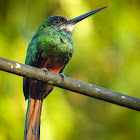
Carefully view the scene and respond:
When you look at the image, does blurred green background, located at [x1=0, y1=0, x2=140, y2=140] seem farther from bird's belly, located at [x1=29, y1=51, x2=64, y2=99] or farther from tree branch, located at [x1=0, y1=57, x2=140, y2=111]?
tree branch, located at [x1=0, y1=57, x2=140, y2=111]

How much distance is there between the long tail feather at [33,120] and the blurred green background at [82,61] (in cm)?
6

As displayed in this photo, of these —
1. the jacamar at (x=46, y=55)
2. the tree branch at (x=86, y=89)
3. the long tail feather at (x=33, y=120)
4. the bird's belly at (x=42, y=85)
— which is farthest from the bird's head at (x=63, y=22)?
the tree branch at (x=86, y=89)

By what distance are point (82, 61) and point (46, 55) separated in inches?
21.4

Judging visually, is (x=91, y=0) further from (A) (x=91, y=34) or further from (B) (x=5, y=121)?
(B) (x=5, y=121)

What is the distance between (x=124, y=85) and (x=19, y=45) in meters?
1.07

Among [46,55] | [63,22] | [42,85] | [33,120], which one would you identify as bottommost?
[33,120]

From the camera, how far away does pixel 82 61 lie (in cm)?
318

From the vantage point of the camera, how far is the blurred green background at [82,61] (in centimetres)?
266

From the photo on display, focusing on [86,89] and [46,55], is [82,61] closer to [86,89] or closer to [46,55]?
[46,55]

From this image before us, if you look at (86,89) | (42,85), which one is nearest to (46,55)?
(42,85)

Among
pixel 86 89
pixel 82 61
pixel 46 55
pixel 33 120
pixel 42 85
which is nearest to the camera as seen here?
pixel 86 89

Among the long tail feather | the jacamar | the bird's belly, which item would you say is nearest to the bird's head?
the jacamar

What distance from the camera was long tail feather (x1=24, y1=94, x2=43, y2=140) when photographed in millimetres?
2445

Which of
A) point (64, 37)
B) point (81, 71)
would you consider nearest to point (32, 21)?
point (64, 37)
